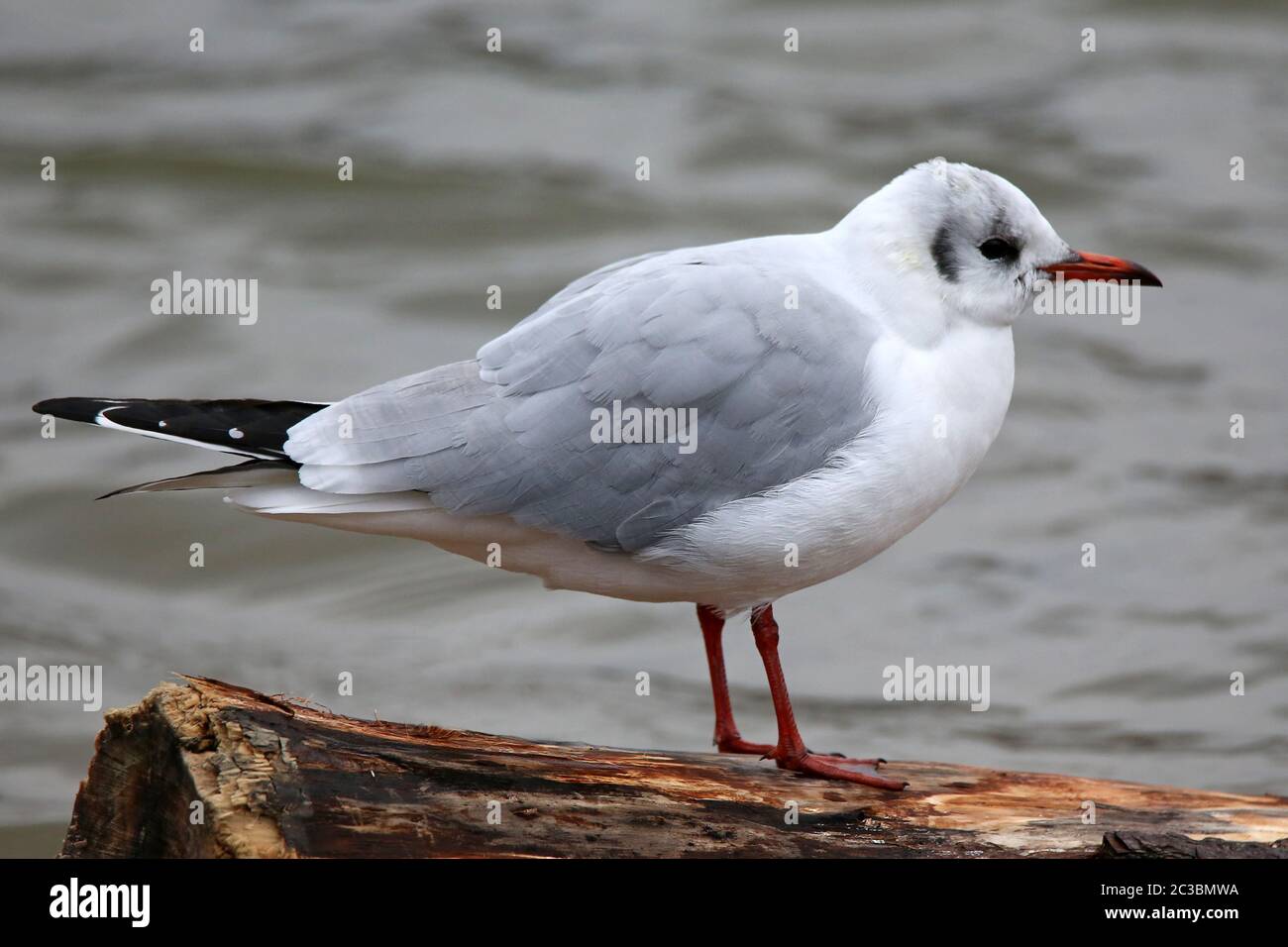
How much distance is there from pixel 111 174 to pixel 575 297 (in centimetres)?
795

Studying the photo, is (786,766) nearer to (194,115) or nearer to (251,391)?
(251,391)

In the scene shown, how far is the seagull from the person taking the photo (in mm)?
3953

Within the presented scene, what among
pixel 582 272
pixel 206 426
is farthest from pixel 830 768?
pixel 582 272

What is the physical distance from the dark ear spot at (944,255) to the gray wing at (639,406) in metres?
0.32

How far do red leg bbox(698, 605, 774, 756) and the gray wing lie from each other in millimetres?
656

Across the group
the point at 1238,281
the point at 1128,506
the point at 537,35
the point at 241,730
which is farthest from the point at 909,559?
the point at 537,35

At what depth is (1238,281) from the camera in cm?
1022

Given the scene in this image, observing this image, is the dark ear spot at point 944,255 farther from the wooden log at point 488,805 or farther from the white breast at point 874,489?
the wooden log at point 488,805

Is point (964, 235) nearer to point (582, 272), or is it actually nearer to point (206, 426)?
point (206, 426)

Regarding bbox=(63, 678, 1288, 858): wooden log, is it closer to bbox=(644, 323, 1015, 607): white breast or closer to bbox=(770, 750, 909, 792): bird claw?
bbox=(770, 750, 909, 792): bird claw

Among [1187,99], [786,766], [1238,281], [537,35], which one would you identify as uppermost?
[537,35]

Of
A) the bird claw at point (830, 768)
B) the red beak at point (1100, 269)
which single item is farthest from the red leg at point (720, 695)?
the red beak at point (1100, 269)

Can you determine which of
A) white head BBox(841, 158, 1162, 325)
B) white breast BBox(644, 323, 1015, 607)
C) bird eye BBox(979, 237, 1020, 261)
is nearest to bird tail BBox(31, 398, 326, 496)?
white breast BBox(644, 323, 1015, 607)

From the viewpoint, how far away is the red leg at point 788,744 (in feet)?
13.5
